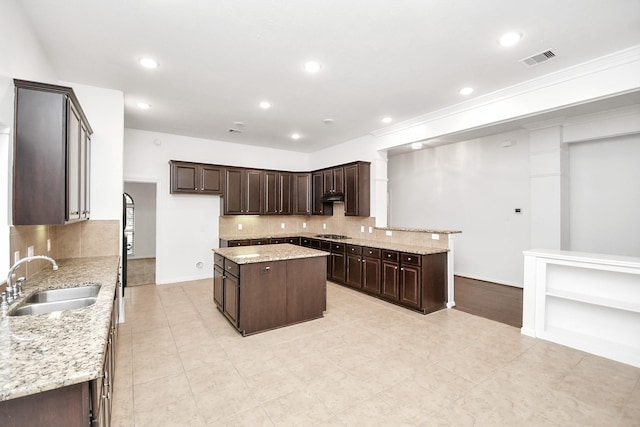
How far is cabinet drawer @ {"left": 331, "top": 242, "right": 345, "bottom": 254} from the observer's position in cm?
568

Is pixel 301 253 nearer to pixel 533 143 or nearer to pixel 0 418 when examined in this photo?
pixel 0 418

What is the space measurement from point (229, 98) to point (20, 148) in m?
2.38

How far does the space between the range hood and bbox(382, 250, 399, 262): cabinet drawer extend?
1.79 metres

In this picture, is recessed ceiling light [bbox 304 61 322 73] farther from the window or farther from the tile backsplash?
the window

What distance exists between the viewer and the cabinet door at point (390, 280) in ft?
15.0

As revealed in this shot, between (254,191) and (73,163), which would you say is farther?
(254,191)

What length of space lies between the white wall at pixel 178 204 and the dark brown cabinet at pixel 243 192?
0.42 meters

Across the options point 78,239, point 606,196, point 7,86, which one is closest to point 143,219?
point 78,239

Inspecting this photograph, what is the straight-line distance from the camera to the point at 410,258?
4340mm

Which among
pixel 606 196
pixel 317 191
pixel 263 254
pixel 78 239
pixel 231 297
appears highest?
pixel 317 191

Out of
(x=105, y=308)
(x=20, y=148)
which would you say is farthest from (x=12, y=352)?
(x=20, y=148)

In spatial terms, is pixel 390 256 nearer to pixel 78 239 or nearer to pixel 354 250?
pixel 354 250

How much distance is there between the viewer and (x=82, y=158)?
2979mm

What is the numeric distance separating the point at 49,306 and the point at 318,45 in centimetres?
297
